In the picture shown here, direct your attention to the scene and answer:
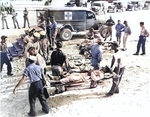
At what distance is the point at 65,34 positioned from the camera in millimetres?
8719

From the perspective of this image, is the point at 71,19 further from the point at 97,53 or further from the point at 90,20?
the point at 97,53

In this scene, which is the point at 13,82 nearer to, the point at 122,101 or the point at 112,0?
the point at 122,101

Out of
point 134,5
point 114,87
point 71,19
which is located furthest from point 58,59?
point 134,5

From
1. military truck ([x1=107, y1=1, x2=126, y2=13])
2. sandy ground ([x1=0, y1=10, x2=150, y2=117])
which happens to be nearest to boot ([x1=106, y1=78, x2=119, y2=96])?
sandy ground ([x1=0, y1=10, x2=150, y2=117])

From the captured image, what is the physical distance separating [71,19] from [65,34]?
945 millimetres

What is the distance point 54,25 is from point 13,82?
3.18 metres

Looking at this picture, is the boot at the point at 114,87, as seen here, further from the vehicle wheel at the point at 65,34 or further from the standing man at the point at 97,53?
the vehicle wheel at the point at 65,34

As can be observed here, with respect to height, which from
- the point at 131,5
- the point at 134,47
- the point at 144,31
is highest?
the point at 131,5

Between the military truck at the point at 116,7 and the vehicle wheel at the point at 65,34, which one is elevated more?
the military truck at the point at 116,7

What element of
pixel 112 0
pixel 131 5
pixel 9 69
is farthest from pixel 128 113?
pixel 112 0

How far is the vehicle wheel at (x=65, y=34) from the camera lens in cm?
863

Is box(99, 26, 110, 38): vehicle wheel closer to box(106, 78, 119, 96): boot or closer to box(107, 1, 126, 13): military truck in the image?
box(106, 78, 119, 96): boot

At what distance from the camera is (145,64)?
6.40 metres

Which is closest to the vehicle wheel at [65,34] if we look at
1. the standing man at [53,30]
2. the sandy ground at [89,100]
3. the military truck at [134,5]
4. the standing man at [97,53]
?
the standing man at [53,30]
